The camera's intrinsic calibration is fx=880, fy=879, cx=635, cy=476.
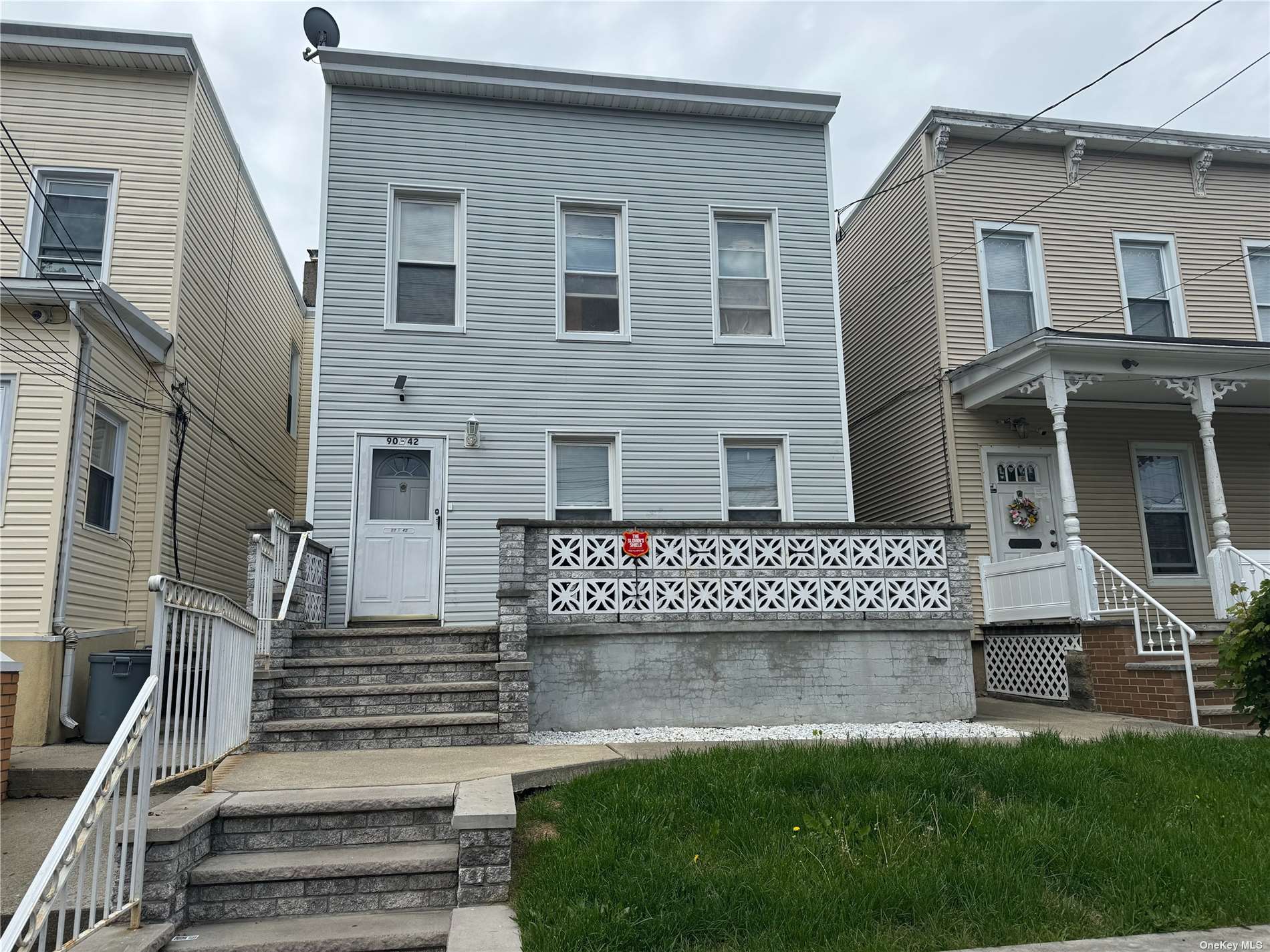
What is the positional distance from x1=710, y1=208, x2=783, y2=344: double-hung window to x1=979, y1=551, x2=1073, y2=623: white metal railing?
413 cm

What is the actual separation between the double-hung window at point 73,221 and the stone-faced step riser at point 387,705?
616cm

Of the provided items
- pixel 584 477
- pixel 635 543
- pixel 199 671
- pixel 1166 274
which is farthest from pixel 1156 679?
pixel 199 671

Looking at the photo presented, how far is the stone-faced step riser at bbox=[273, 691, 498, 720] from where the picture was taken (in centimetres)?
716

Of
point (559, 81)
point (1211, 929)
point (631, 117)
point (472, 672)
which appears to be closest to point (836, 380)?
point (631, 117)

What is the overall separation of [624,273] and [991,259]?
225 inches

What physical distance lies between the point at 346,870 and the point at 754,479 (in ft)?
24.8

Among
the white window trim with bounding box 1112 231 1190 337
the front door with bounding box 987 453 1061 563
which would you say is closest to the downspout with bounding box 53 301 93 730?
the front door with bounding box 987 453 1061 563

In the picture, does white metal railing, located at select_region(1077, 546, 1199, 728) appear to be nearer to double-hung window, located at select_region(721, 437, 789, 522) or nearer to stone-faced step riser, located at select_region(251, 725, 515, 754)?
double-hung window, located at select_region(721, 437, 789, 522)

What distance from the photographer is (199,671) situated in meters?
4.83

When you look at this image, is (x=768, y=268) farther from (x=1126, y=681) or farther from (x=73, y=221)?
(x=73, y=221)

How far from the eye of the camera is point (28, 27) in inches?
407

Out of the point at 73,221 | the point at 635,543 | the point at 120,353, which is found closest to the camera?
the point at 635,543

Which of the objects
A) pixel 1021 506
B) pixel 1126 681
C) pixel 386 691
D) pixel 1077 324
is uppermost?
pixel 1077 324

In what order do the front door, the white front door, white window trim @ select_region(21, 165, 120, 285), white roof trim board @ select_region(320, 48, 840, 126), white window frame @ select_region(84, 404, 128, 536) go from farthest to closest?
1. the front door
2. white roof trim board @ select_region(320, 48, 840, 126)
3. white window trim @ select_region(21, 165, 120, 285)
4. the white front door
5. white window frame @ select_region(84, 404, 128, 536)
